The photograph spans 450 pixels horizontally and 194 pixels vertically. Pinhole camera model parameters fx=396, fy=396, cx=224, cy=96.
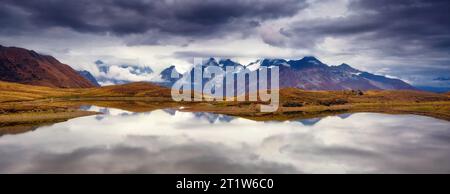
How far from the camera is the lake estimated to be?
159 feet

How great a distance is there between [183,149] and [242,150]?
29.9ft

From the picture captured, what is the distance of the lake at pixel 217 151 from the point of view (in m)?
48.5

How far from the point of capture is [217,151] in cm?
5944

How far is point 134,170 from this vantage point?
46.2 m

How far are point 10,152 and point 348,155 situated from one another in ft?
161

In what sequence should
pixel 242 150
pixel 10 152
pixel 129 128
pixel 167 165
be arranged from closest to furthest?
pixel 167 165, pixel 10 152, pixel 242 150, pixel 129 128
